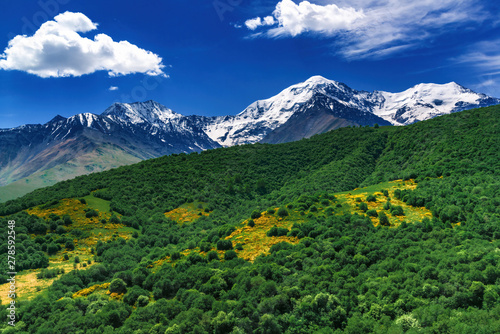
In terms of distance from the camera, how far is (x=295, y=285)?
160ft

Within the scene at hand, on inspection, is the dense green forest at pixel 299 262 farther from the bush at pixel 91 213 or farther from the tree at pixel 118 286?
the bush at pixel 91 213

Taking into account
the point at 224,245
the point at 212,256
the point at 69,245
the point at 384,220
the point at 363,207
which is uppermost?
the point at 363,207

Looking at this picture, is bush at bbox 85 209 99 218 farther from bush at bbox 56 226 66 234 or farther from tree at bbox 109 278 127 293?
tree at bbox 109 278 127 293

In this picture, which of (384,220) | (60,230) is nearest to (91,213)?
(60,230)

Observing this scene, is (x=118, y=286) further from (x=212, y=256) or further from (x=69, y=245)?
(x=69, y=245)

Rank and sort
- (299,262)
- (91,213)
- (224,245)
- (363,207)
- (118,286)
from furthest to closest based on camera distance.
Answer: (91,213)
(363,207)
(224,245)
(118,286)
(299,262)

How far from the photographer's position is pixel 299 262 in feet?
181

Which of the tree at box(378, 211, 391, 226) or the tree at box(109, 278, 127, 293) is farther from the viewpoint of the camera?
the tree at box(378, 211, 391, 226)

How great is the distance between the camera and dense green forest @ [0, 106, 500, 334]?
4144 centimetres

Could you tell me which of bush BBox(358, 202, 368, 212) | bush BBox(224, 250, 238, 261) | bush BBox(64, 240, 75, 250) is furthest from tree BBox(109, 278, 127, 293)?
bush BBox(358, 202, 368, 212)

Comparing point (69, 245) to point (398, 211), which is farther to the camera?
point (69, 245)

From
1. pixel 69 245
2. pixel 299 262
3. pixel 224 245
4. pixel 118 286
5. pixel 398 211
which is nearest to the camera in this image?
pixel 299 262

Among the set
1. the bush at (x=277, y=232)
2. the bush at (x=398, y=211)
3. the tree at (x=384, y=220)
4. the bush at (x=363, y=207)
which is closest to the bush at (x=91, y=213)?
the bush at (x=277, y=232)

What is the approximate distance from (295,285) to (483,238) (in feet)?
124
